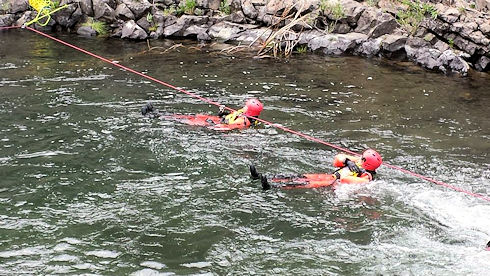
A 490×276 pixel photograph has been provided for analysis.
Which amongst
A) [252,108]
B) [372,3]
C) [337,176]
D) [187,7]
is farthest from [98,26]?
[337,176]

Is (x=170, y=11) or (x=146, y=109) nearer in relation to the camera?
(x=146, y=109)

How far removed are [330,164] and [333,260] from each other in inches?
136

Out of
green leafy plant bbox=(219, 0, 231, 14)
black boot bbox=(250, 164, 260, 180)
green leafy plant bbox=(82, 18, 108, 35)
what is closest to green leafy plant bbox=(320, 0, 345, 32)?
green leafy plant bbox=(219, 0, 231, 14)

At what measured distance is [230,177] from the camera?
940cm

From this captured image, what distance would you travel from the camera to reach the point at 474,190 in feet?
30.6

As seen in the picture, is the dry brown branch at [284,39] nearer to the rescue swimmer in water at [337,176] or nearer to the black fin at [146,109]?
the black fin at [146,109]

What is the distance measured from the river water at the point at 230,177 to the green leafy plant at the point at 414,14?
3263 mm

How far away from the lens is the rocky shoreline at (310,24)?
59.8ft

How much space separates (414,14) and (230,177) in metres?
Result: 13.0

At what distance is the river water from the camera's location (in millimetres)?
7074

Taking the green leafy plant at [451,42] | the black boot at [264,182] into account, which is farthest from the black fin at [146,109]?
the green leafy plant at [451,42]

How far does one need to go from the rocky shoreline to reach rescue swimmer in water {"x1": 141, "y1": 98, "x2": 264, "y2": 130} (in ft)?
25.7

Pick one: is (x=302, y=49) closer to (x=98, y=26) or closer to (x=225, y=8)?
(x=225, y=8)

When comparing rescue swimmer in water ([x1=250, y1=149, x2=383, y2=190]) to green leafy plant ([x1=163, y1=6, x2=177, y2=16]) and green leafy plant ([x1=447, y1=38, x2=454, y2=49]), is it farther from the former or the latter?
green leafy plant ([x1=163, y1=6, x2=177, y2=16])
